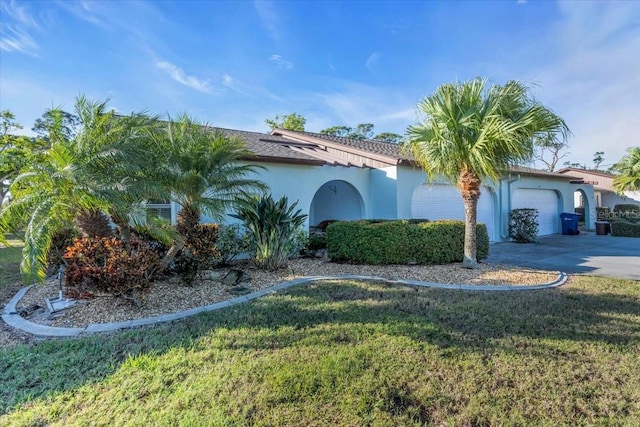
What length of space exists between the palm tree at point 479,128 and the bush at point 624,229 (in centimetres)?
1627

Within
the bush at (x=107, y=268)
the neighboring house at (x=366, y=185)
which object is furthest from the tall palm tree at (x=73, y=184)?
the neighboring house at (x=366, y=185)

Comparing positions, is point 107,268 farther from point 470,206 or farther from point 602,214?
point 602,214

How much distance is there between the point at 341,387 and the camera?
11.6ft

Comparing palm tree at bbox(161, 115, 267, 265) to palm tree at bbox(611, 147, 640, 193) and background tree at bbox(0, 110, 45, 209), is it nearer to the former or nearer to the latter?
background tree at bbox(0, 110, 45, 209)

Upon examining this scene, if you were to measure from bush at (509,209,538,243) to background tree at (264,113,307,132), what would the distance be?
23.7 metres

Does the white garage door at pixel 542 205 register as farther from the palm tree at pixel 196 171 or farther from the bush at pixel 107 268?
the bush at pixel 107 268

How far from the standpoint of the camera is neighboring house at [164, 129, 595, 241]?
12.2 m

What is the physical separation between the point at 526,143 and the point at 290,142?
10257 mm

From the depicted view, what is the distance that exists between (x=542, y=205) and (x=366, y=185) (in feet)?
40.4

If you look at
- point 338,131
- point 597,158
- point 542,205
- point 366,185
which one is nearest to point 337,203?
point 366,185

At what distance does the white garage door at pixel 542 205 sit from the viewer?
17.8m

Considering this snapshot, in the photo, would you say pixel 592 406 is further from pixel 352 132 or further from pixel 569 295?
pixel 352 132

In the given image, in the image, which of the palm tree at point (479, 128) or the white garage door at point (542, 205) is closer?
the palm tree at point (479, 128)

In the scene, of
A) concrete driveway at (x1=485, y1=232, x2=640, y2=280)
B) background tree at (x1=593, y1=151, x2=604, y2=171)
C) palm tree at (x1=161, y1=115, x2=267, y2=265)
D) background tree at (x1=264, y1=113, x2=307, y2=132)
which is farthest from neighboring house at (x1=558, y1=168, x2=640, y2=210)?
palm tree at (x1=161, y1=115, x2=267, y2=265)
